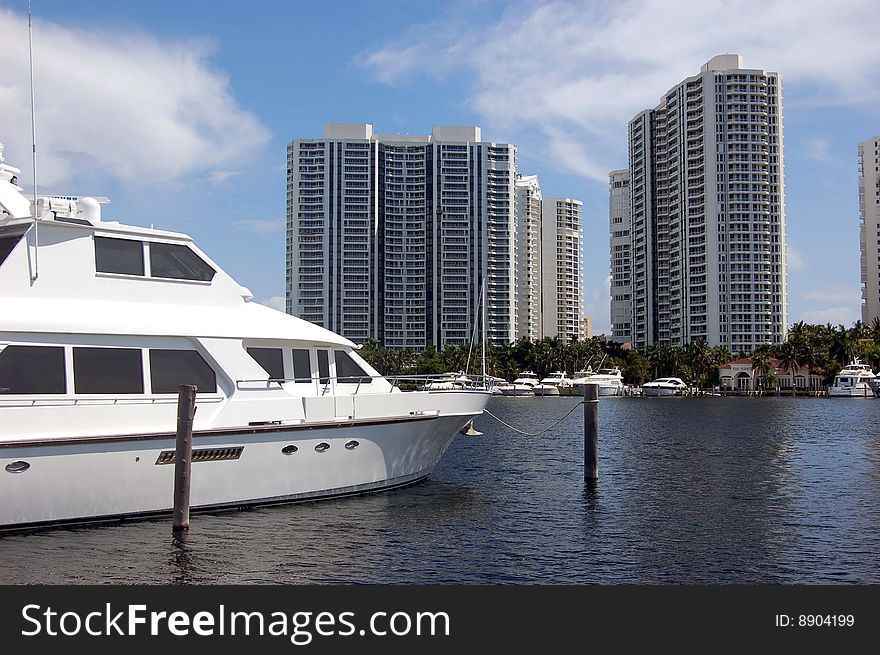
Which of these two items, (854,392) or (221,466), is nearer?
(221,466)

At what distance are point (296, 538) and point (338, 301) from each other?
140184 mm

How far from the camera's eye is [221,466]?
1892 centimetres

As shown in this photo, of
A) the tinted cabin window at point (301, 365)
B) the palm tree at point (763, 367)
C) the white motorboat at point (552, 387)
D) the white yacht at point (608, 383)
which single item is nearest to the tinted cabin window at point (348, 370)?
the tinted cabin window at point (301, 365)

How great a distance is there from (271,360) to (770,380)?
116 meters

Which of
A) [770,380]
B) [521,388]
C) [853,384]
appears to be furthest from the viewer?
[521,388]

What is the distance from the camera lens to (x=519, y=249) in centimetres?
18825

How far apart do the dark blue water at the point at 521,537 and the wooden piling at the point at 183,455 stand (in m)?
0.54

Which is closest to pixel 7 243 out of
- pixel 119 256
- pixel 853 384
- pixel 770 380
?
pixel 119 256

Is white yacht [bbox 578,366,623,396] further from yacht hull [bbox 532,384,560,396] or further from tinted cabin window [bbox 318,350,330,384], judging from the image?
tinted cabin window [bbox 318,350,330,384]

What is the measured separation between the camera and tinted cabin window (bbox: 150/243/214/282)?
1951 centimetres

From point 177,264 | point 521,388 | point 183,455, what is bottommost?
point 521,388

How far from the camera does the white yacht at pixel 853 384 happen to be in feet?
377

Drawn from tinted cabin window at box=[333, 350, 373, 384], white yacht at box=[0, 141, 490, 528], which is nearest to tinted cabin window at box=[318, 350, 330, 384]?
white yacht at box=[0, 141, 490, 528]

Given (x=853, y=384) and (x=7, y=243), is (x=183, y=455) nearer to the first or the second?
(x=7, y=243)
